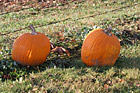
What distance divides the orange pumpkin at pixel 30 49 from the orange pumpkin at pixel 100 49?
0.92 metres

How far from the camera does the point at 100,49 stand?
4.42 m

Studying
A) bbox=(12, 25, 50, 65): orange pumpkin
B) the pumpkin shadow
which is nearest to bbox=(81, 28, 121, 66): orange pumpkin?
the pumpkin shadow

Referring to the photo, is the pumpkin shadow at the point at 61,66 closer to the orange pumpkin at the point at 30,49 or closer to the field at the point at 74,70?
the field at the point at 74,70

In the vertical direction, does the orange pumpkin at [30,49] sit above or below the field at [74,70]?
above

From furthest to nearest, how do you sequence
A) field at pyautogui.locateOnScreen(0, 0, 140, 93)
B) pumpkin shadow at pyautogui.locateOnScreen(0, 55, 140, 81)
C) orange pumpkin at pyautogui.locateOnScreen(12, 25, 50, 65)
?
orange pumpkin at pyautogui.locateOnScreen(12, 25, 50, 65)
pumpkin shadow at pyautogui.locateOnScreen(0, 55, 140, 81)
field at pyautogui.locateOnScreen(0, 0, 140, 93)

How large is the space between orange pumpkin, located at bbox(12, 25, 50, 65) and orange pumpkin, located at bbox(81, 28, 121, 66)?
923 millimetres

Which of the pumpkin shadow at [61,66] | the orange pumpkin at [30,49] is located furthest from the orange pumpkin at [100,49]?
the orange pumpkin at [30,49]

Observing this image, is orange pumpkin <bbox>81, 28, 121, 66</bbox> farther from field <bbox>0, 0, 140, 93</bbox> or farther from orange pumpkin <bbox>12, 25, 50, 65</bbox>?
orange pumpkin <bbox>12, 25, 50, 65</bbox>

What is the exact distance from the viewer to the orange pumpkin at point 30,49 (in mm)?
4578

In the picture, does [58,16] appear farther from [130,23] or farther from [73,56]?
[73,56]

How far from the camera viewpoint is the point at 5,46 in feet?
19.8

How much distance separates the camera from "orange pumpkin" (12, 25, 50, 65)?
4578mm

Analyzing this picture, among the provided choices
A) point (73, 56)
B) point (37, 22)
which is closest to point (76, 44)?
point (73, 56)

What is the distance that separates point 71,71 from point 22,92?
111 centimetres
